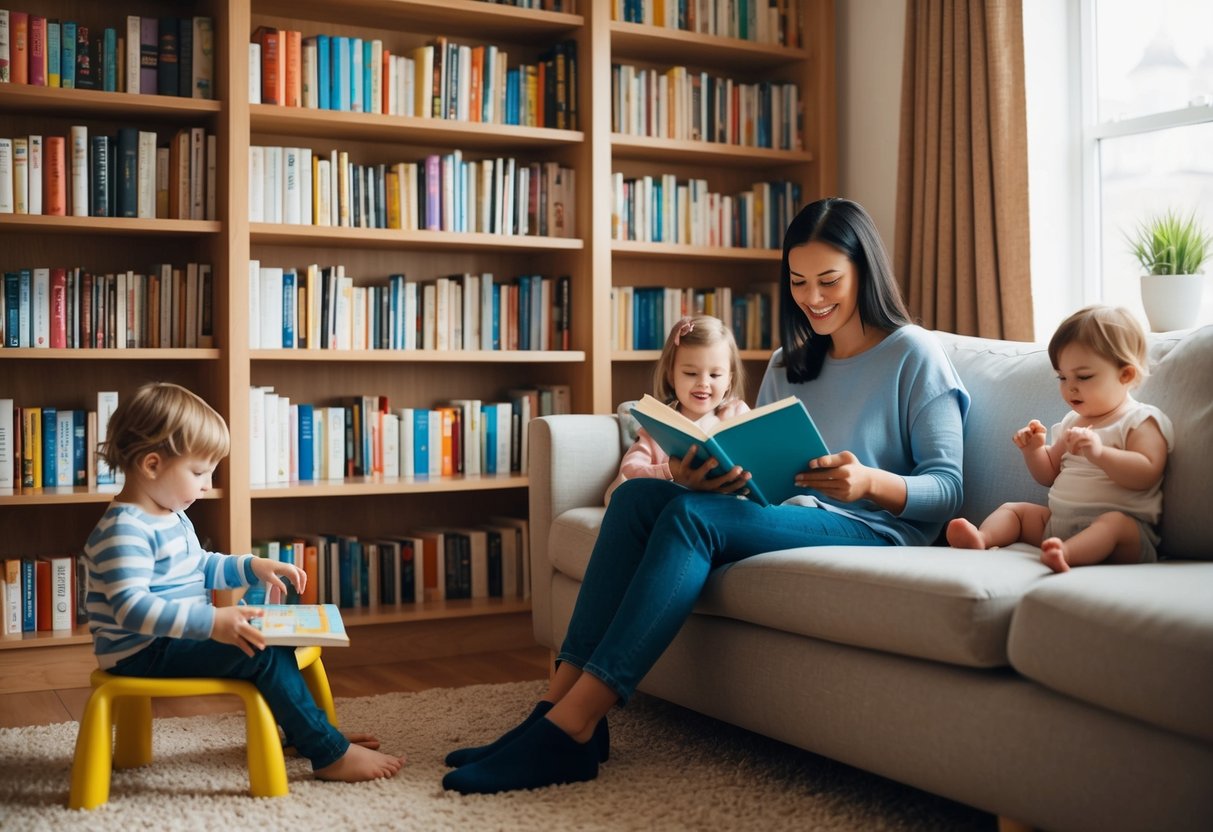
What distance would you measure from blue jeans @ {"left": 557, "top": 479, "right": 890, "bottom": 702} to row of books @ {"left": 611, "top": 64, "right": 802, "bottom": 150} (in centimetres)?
173

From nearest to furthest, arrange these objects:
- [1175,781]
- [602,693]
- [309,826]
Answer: [1175,781] → [309,826] → [602,693]

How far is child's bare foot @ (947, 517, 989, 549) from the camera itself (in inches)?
79.7

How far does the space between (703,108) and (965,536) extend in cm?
204

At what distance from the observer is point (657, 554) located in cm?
198

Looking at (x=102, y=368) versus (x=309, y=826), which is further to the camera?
(x=102, y=368)

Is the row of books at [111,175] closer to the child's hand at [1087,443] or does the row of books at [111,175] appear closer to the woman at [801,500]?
the woman at [801,500]

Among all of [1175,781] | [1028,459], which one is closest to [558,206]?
[1028,459]

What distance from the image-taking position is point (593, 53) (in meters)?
3.39

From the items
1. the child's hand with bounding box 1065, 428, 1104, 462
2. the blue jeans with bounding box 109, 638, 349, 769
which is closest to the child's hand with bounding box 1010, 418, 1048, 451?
the child's hand with bounding box 1065, 428, 1104, 462

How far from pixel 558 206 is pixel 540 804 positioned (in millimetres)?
2008

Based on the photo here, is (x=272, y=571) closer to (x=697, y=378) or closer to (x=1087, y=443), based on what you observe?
(x=697, y=378)

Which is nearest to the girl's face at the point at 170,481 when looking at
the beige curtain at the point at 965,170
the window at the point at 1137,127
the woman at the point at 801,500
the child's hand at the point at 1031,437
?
the woman at the point at 801,500

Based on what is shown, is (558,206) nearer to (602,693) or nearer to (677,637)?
(677,637)

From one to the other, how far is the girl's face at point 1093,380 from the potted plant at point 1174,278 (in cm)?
96
